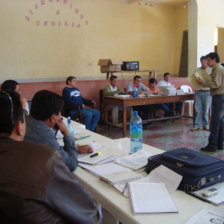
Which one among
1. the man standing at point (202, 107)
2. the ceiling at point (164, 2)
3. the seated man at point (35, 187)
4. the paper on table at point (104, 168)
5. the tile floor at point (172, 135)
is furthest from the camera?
the ceiling at point (164, 2)

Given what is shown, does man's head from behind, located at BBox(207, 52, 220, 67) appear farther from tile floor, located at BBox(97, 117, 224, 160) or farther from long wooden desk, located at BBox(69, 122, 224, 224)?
long wooden desk, located at BBox(69, 122, 224, 224)

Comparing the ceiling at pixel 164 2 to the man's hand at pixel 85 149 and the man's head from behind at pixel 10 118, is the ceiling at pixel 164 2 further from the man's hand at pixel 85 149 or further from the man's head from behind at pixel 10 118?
the man's head from behind at pixel 10 118

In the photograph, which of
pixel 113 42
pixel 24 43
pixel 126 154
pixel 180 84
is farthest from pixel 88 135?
pixel 180 84

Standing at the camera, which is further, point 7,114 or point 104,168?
point 104,168

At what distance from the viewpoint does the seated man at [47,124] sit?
162 centimetres

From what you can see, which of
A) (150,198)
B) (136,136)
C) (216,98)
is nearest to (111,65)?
(216,98)

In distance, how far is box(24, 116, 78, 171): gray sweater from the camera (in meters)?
1.61

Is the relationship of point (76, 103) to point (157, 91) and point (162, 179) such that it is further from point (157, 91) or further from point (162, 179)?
point (162, 179)

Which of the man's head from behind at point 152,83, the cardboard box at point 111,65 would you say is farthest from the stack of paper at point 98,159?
the man's head from behind at point 152,83

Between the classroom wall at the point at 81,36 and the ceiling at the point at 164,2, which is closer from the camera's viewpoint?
the classroom wall at the point at 81,36

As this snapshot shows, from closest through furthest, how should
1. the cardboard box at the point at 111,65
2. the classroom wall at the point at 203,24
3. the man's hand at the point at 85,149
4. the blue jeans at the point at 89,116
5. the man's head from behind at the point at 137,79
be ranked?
the man's hand at the point at 85,149, the blue jeans at the point at 89,116, the cardboard box at the point at 111,65, the man's head from behind at the point at 137,79, the classroom wall at the point at 203,24

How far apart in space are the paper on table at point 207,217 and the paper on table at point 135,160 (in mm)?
546

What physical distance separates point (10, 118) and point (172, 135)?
4459 mm

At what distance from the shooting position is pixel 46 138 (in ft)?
5.33
